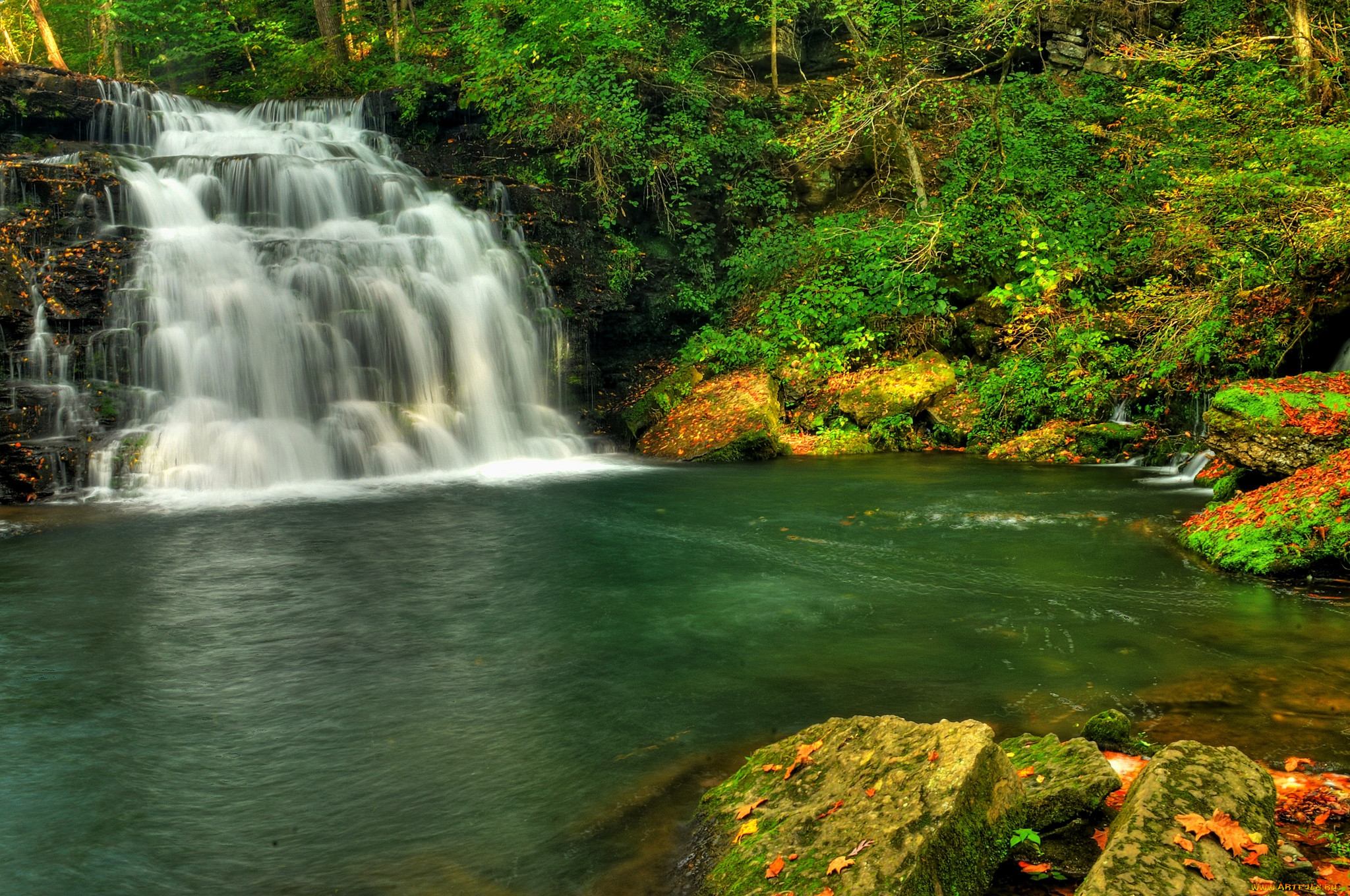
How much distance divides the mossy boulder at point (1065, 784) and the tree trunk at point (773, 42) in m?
19.8

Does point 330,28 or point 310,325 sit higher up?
point 330,28

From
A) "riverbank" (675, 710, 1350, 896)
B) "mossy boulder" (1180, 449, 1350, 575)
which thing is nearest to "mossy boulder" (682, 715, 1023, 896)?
"riverbank" (675, 710, 1350, 896)

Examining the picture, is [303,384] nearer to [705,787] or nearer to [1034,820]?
[705,787]

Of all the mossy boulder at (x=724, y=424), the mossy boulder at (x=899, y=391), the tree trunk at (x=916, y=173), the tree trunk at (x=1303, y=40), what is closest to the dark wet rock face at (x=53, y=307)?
the mossy boulder at (x=724, y=424)

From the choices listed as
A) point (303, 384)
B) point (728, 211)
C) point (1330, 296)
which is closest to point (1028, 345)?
point (1330, 296)

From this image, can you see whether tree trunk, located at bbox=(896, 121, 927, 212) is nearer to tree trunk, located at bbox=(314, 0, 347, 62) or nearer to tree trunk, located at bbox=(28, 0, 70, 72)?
tree trunk, located at bbox=(314, 0, 347, 62)

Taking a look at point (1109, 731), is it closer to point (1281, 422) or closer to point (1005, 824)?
point (1005, 824)

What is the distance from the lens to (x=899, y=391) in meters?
15.2

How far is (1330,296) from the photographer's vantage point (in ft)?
35.0

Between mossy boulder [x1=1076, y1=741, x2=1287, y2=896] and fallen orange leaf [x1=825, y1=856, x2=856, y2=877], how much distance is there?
705mm

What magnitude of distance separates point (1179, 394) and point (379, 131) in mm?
16402

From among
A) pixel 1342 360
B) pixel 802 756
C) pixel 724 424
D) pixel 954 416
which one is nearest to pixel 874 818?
pixel 802 756

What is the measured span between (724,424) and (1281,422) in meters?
8.39

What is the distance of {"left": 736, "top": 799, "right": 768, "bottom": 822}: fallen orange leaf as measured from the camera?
354 cm
